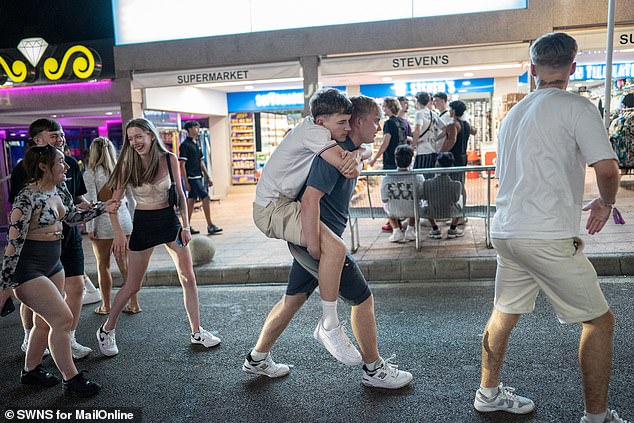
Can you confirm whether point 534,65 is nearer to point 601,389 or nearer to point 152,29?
point 601,389

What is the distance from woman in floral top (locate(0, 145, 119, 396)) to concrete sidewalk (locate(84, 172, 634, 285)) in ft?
11.1

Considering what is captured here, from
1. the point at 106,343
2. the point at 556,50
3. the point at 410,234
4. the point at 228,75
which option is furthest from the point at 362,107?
the point at 228,75

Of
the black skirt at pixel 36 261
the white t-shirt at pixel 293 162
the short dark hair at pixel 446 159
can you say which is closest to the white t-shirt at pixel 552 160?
the white t-shirt at pixel 293 162

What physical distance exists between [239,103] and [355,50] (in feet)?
24.5

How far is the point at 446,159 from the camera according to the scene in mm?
8773

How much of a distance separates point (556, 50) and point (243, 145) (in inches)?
600

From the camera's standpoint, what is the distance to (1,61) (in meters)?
12.9

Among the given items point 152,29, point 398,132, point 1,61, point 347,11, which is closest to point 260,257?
point 398,132

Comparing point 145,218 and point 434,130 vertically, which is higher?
point 434,130

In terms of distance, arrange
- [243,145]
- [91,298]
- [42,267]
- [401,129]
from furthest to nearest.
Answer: [243,145] < [401,129] < [91,298] < [42,267]

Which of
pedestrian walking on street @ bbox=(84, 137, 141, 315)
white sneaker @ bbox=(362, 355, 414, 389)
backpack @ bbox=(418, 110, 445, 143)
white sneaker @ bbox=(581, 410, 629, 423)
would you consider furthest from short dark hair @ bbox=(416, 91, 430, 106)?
white sneaker @ bbox=(581, 410, 629, 423)

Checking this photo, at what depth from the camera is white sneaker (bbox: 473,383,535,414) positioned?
3.42 m

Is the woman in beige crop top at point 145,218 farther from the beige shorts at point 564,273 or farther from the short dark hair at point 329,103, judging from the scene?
the beige shorts at point 564,273

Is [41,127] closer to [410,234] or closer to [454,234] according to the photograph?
[410,234]
